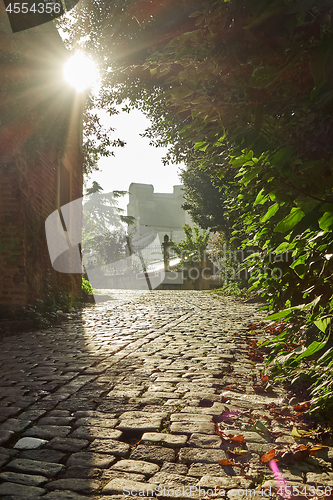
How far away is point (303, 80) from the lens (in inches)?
64.2

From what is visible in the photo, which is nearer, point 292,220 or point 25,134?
point 292,220

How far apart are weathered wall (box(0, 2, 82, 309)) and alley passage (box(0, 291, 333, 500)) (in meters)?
2.75

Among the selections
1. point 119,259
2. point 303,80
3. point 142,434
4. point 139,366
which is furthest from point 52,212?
point 119,259

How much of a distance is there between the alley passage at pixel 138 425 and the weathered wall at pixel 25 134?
9.04ft

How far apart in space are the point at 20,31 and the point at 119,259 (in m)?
29.0

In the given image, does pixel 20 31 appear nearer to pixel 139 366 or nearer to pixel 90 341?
pixel 90 341

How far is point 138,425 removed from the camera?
2506 millimetres

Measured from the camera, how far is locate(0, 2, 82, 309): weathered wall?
22.2 feet

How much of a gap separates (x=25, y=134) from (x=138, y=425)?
6.14 m

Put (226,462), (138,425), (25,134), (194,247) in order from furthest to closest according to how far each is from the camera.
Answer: (194,247) → (25,134) → (138,425) → (226,462)

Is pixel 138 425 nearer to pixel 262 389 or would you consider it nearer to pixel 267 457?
pixel 267 457

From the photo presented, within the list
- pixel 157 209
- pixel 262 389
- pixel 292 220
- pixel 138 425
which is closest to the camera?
pixel 292 220

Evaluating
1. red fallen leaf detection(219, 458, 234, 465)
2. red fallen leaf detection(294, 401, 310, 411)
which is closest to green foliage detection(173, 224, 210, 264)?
red fallen leaf detection(294, 401, 310, 411)

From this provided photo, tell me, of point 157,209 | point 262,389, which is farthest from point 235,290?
point 157,209
